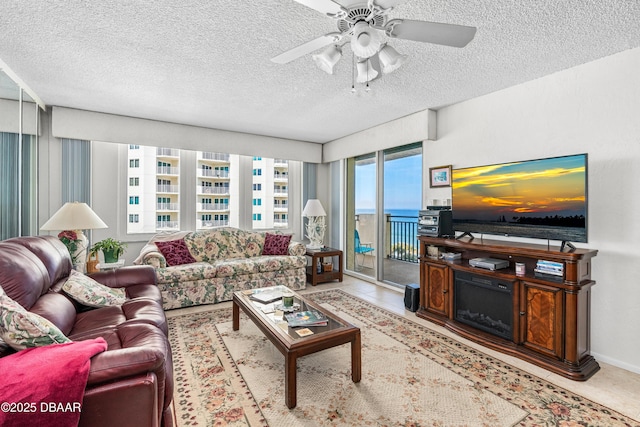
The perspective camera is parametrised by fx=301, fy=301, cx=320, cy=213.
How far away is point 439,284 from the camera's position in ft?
10.5

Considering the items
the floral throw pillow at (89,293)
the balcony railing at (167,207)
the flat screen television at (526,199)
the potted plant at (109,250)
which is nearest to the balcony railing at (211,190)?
the balcony railing at (167,207)

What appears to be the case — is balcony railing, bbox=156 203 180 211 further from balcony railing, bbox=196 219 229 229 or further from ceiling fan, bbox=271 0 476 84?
ceiling fan, bbox=271 0 476 84

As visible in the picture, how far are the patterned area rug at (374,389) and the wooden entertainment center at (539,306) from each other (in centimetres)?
26

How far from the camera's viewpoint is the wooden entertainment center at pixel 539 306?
2.21m

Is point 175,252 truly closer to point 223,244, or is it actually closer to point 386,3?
point 223,244

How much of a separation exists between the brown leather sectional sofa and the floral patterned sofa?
1.87 feet

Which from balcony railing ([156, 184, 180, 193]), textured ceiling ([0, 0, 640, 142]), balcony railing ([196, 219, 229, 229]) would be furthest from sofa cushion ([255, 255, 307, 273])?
textured ceiling ([0, 0, 640, 142])

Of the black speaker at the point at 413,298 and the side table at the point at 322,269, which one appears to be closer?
the black speaker at the point at 413,298

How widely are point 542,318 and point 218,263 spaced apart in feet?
11.5

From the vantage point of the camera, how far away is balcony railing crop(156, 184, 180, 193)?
4441 millimetres

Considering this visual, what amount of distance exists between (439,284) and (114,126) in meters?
4.47

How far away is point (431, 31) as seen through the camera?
5.09 ft

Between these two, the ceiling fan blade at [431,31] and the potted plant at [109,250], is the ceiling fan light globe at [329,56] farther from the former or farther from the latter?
the potted plant at [109,250]

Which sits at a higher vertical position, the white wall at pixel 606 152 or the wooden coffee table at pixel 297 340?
the white wall at pixel 606 152
